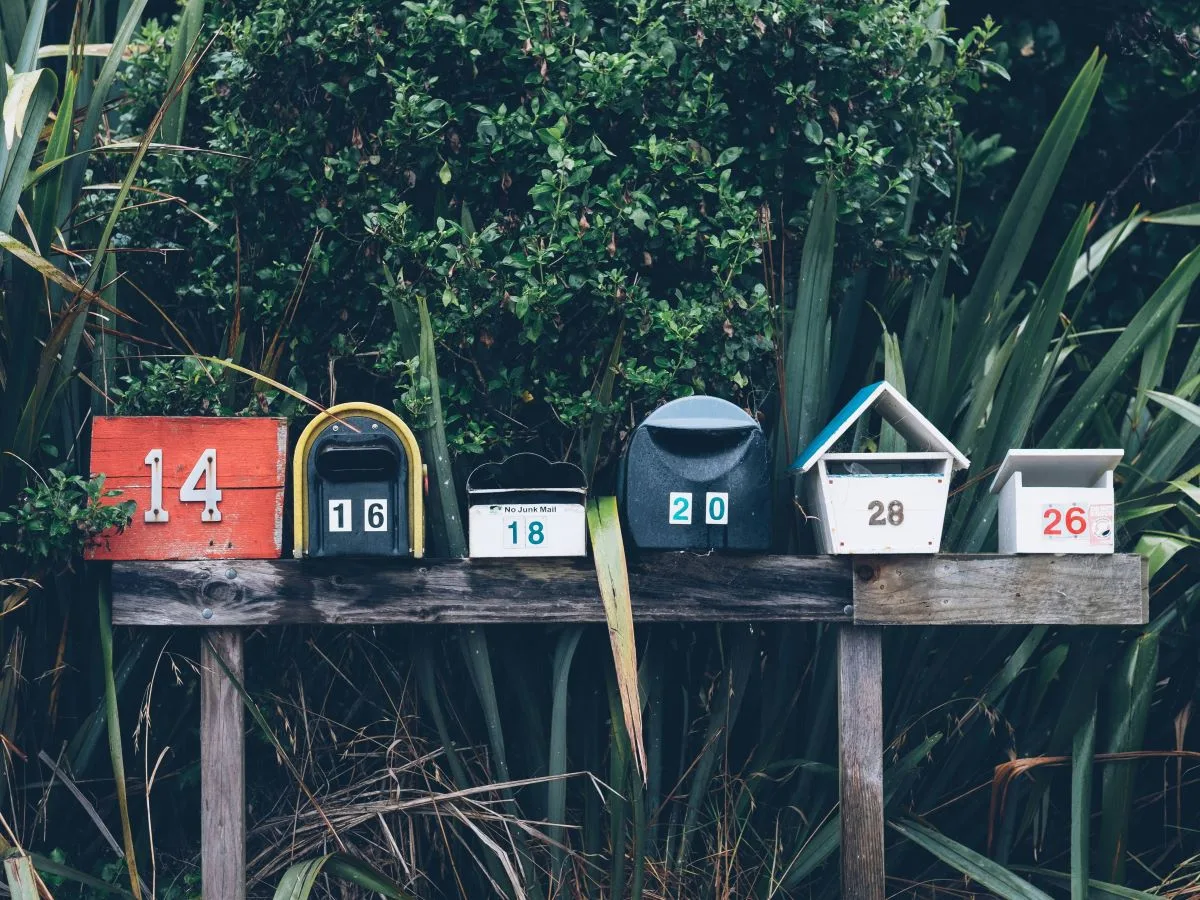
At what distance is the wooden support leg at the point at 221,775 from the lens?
2359 mm

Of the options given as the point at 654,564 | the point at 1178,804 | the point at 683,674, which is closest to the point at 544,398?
the point at 654,564

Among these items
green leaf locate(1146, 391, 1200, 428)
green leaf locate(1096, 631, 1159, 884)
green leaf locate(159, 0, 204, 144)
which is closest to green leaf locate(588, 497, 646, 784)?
green leaf locate(1096, 631, 1159, 884)

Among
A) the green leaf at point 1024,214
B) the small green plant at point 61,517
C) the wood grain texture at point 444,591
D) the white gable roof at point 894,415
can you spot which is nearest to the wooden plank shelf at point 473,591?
the wood grain texture at point 444,591

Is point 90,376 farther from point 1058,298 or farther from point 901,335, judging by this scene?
point 1058,298

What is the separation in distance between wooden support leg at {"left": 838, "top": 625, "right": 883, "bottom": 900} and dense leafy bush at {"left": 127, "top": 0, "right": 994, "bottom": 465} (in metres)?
0.64

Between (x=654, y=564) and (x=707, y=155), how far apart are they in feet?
3.07

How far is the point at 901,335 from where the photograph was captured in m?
2.96

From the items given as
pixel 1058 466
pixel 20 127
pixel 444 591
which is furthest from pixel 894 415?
pixel 20 127

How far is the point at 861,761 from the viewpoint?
2.33 metres

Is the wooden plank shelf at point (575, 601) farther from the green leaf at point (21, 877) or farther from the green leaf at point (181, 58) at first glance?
the green leaf at point (181, 58)

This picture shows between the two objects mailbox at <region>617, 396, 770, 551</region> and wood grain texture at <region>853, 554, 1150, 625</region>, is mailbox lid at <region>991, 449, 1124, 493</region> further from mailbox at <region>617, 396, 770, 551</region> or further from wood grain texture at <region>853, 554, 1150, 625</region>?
mailbox at <region>617, 396, 770, 551</region>

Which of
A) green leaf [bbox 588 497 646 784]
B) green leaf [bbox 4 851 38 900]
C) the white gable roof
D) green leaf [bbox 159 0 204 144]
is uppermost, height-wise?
green leaf [bbox 159 0 204 144]

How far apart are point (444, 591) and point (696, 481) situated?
55 centimetres

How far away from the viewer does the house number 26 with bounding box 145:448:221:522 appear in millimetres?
2340
